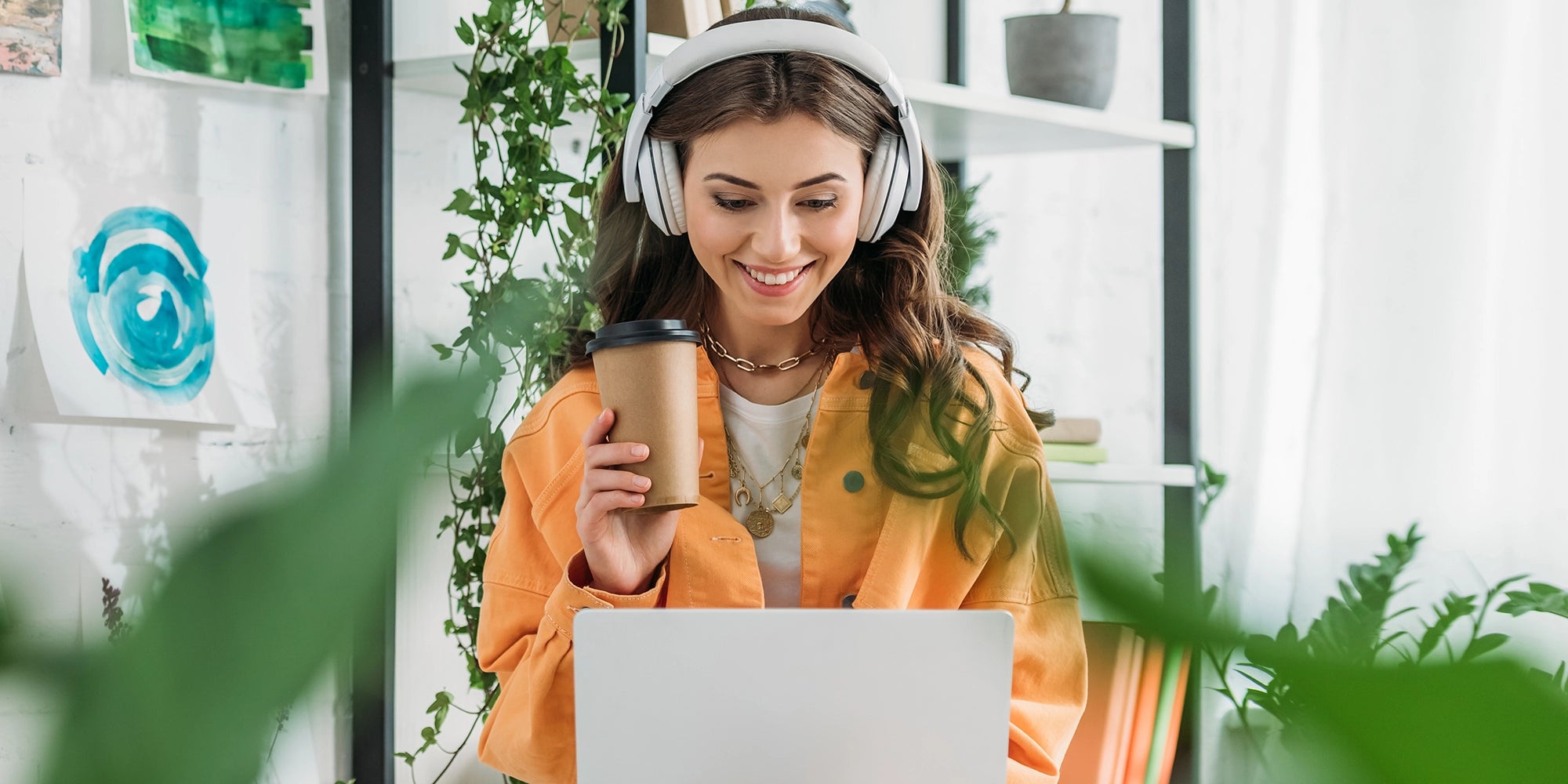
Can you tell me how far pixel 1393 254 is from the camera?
2057 millimetres

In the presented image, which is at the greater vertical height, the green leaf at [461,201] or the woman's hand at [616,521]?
the green leaf at [461,201]

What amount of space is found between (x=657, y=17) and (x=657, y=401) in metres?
0.91

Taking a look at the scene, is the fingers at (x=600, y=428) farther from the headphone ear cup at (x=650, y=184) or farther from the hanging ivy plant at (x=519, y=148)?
the hanging ivy plant at (x=519, y=148)

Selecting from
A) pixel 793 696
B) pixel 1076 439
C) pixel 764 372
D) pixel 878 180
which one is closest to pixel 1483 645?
pixel 793 696

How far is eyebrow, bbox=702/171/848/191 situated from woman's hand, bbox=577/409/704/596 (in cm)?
26

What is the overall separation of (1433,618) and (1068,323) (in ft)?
8.05

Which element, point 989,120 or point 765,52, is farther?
point 989,120

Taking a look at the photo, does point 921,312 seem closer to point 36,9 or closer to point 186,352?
point 186,352

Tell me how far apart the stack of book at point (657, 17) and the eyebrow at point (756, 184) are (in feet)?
1.67

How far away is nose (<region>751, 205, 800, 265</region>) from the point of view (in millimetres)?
1213

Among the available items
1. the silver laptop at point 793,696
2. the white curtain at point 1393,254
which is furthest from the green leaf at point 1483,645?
→ the white curtain at point 1393,254

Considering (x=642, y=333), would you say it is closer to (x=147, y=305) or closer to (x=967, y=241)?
(x=147, y=305)

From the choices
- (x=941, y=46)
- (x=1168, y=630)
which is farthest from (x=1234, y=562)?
(x=941, y=46)

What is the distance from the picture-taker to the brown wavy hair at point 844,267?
48.5 inches
